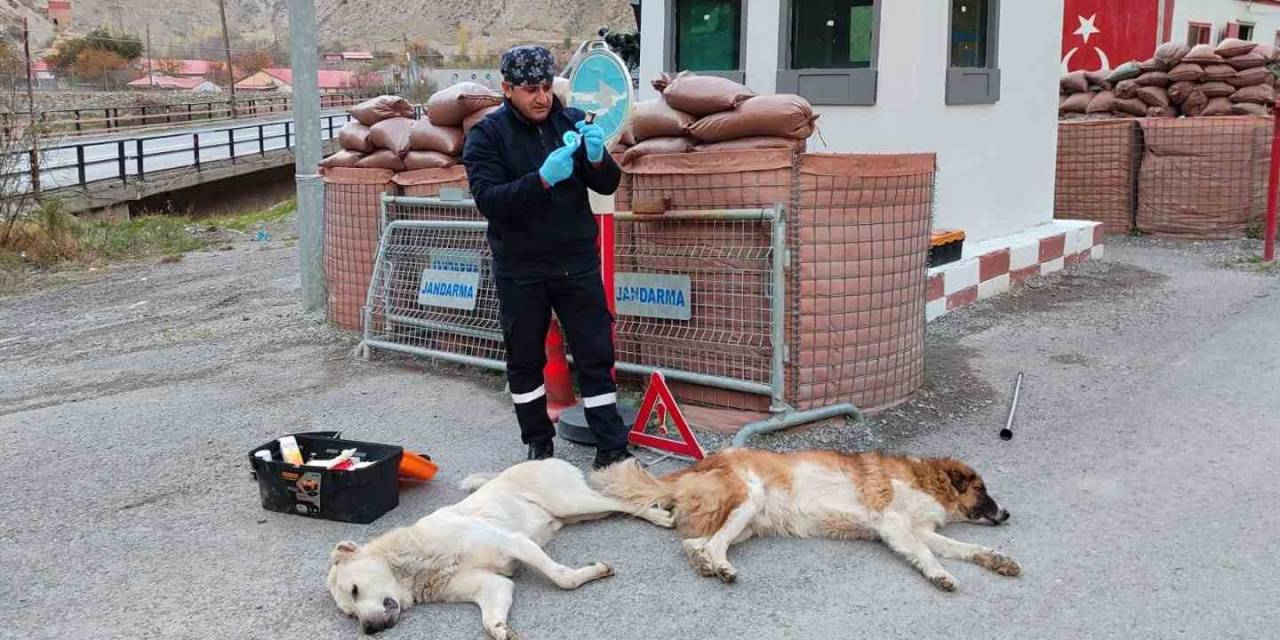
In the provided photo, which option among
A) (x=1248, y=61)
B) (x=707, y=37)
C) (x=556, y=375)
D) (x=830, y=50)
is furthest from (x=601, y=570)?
(x=1248, y=61)

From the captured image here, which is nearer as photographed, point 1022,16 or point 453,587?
point 453,587

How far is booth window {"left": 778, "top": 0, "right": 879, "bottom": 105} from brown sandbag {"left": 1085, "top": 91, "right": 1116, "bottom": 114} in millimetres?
5807

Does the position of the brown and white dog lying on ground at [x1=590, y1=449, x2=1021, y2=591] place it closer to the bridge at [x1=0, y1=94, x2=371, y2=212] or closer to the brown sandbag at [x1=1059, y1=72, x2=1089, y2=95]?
the brown sandbag at [x1=1059, y1=72, x2=1089, y2=95]

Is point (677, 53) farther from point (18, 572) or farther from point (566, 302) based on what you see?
point (18, 572)

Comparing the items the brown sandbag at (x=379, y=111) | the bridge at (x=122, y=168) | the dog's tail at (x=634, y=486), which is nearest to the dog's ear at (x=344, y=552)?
the dog's tail at (x=634, y=486)

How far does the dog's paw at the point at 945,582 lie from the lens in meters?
3.56

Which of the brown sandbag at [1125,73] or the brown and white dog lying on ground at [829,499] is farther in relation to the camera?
the brown sandbag at [1125,73]

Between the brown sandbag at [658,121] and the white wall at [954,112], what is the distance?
261cm

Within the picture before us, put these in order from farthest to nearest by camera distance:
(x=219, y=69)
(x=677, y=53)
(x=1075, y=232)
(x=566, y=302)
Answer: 1. (x=219, y=69)
2. (x=1075, y=232)
3. (x=677, y=53)
4. (x=566, y=302)

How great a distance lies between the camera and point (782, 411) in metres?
5.18

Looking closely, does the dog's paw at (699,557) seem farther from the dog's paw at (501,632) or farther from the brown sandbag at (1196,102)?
the brown sandbag at (1196,102)

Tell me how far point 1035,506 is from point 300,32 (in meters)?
6.27

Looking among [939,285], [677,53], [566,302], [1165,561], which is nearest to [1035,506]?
[1165,561]

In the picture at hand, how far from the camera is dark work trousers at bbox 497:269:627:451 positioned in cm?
469
